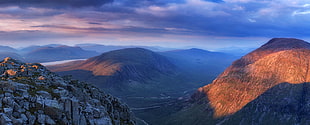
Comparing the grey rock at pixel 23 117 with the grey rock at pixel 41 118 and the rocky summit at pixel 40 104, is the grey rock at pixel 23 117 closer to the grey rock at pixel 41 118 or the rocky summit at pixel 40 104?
the rocky summit at pixel 40 104

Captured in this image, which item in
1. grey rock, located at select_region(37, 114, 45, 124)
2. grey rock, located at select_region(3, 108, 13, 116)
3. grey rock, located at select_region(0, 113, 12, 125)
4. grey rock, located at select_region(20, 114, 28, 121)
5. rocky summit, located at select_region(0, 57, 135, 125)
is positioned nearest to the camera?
grey rock, located at select_region(0, 113, 12, 125)

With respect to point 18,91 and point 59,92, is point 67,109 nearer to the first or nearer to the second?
point 59,92

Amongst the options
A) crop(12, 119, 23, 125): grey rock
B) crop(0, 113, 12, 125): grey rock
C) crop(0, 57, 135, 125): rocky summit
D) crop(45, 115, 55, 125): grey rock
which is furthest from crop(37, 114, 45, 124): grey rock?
crop(0, 113, 12, 125): grey rock

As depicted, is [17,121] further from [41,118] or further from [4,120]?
[41,118]

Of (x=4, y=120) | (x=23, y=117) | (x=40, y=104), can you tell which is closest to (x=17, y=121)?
(x=23, y=117)

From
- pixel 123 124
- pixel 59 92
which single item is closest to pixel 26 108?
pixel 59 92

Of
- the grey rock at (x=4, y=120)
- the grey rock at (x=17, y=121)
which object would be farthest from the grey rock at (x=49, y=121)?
the grey rock at (x=4, y=120)

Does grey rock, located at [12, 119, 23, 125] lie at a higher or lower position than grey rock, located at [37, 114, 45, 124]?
higher

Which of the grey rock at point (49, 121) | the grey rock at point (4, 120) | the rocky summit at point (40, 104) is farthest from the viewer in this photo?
the grey rock at point (49, 121)

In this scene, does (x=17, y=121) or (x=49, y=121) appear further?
(x=49, y=121)

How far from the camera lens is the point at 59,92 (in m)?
59.7

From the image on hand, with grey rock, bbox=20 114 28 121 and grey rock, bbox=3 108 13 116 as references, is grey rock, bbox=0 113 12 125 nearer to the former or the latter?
grey rock, bbox=3 108 13 116

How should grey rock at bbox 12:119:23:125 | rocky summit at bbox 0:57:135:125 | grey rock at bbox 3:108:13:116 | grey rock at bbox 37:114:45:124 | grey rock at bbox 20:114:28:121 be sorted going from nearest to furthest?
grey rock at bbox 12:119:23:125 → grey rock at bbox 3:108:13:116 → grey rock at bbox 20:114:28:121 → rocky summit at bbox 0:57:135:125 → grey rock at bbox 37:114:45:124

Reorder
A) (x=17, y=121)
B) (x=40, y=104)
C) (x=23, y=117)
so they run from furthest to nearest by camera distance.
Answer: (x=40, y=104) → (x=23, y=117) → (x=17, y=121)
